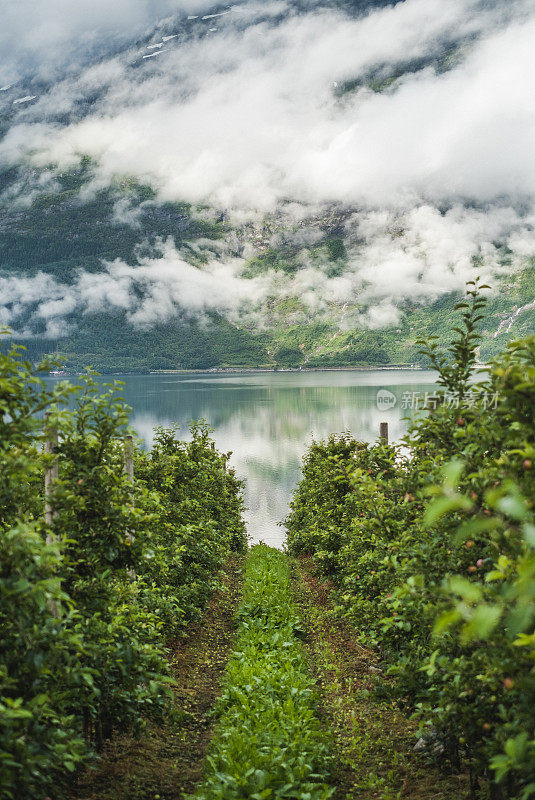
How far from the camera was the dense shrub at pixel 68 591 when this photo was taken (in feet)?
9.13

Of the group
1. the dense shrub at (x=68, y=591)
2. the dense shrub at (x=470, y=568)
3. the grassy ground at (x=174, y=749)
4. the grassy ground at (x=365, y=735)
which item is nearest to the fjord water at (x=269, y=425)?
the dense shrub at (x=470, y=568)

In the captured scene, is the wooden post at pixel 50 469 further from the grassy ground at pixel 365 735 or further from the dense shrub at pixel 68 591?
the grassy ground at pixel 365 735

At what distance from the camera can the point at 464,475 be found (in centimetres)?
370

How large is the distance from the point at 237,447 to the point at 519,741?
5672 cm

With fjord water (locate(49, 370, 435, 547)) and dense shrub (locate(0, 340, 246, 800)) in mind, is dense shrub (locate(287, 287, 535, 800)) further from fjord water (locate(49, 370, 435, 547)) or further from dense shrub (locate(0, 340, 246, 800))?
dense shrub (locate(0, 340, 246, 800))

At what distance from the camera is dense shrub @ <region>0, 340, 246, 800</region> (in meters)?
2.78

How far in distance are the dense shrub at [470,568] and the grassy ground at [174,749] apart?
228cm

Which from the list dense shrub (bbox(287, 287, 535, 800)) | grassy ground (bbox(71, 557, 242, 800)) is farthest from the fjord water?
grassy ground (bbox(71, 557, 242, 800))

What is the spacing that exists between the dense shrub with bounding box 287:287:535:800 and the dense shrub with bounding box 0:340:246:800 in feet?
6.91

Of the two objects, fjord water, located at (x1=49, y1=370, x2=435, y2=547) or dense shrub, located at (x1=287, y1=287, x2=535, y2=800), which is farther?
fjord water, located at (x1=49, y1=370, x2=435, y2=547)

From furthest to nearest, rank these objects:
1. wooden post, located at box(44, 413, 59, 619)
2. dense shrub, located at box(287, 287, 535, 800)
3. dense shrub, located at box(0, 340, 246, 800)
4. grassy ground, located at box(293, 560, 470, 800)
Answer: grassy ground, located at box(293, 560, 470, 800)
wooden post, located at box(44, 413, 59, 619)
dense shrub, located at box(0, 340, 246, 800)
dense shrub, located at box(287, 287, 535, 800)

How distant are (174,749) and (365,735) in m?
2.13

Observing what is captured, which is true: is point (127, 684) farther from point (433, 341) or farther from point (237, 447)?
point (237, 447)

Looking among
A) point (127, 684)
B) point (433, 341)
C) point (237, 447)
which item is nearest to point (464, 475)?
point (433, 341)
